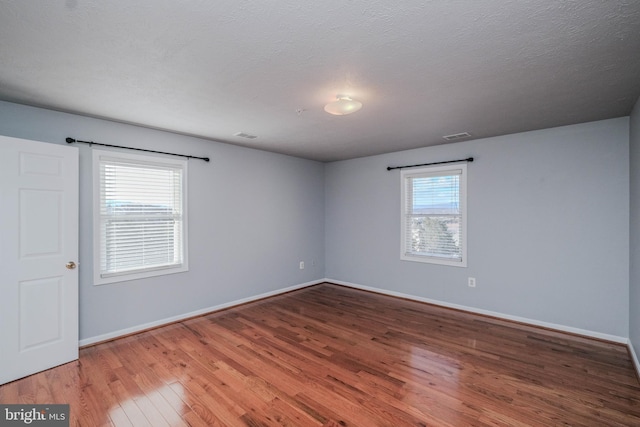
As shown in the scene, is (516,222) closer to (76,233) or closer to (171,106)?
(171,106)

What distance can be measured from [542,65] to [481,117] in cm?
119

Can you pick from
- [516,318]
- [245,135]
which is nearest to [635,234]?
[516,318]

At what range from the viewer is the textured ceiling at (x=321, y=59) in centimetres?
158

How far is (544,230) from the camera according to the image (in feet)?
12.4

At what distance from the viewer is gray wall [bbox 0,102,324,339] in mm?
3244

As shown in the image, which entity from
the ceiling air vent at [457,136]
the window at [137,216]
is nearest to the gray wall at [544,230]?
the ceiling air vent at [457,136]

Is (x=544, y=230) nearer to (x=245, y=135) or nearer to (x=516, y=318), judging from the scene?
(x=516, y=318)

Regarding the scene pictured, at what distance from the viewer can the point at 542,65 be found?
7.00 ft

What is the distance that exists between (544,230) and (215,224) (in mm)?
4356

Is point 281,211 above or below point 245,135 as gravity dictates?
below

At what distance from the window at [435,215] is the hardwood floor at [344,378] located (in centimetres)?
113

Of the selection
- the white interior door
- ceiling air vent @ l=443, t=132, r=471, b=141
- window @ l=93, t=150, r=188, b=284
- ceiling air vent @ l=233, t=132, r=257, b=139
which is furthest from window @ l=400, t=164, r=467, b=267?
the white interior door

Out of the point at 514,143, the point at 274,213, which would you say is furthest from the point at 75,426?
the point at 514,143

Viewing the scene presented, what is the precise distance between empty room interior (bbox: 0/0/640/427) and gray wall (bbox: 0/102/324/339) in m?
0.03
